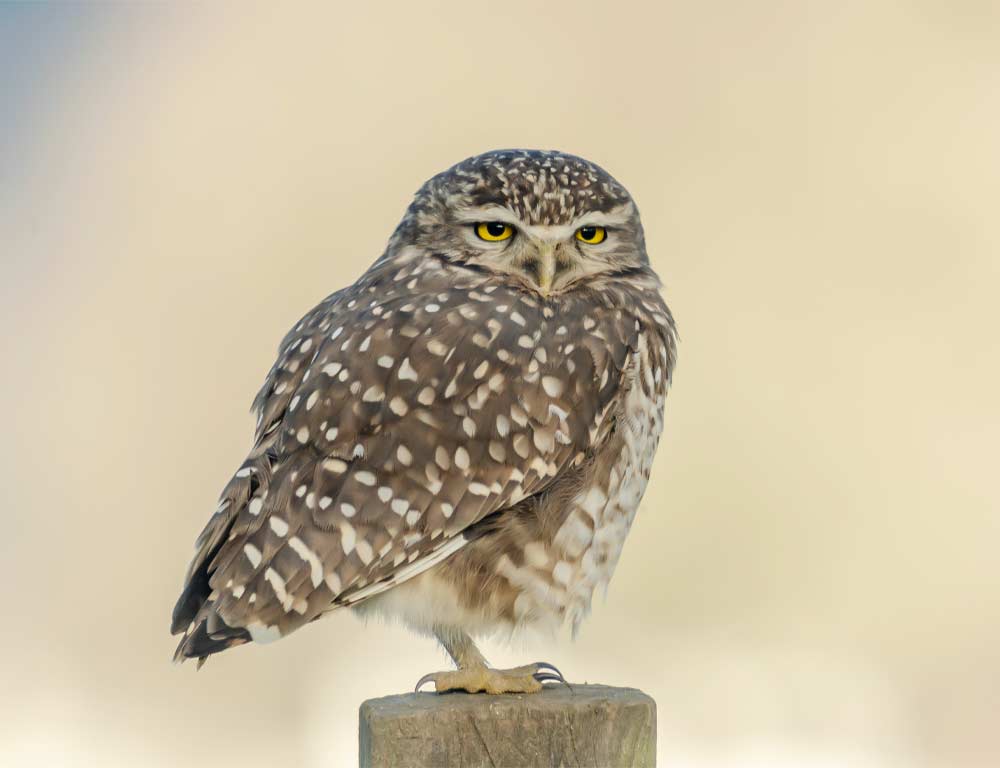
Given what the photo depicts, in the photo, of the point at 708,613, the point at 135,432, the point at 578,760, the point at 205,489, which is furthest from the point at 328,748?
the point at 578,760

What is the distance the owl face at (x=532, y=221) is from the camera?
3729mm

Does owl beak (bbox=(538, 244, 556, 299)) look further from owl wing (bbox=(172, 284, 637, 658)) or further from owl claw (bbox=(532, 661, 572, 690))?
owl claw (bbox=(532, 661, 572, 690))

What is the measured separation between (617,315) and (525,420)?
1.57 feet

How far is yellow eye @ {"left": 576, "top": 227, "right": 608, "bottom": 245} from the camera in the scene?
3.86 meters

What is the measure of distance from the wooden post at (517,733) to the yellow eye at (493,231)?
1.33 meters

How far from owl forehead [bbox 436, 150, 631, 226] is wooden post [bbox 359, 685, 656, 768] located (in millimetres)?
1315

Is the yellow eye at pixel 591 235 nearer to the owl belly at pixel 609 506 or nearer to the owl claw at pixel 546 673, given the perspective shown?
the owl belly at pixel 609 506

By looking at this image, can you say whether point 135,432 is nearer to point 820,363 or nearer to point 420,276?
point 820,363

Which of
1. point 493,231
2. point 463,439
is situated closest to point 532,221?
point 493,231

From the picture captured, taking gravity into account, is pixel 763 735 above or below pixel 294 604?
below

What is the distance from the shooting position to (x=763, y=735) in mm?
9195

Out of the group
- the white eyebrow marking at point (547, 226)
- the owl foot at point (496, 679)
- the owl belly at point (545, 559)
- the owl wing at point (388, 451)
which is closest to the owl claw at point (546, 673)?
the owl foot at point (496, 679)

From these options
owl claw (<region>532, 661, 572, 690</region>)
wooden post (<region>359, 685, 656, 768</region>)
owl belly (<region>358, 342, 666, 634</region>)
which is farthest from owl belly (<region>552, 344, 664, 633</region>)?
wooden post (<region>359, 685, 656, 768</region>)

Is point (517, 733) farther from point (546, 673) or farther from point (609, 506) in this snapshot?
point (609, 506)
